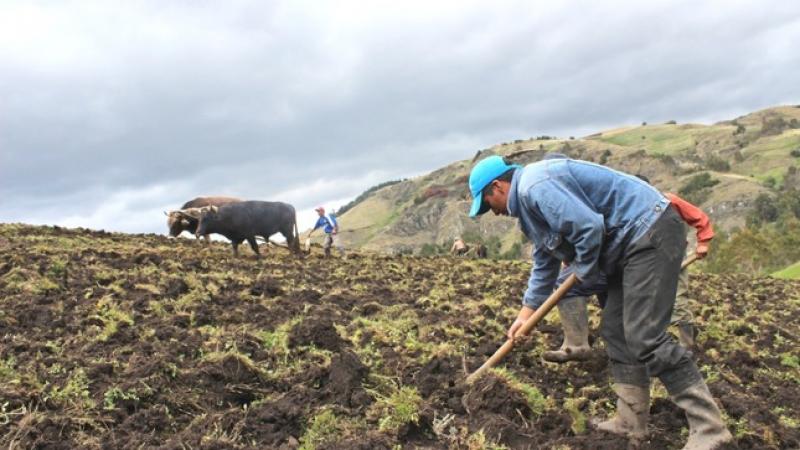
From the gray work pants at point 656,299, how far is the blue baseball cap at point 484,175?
91 centimetres

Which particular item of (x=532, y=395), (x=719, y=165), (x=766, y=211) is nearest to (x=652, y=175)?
(x=719, y=165)

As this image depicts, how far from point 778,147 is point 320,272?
115m

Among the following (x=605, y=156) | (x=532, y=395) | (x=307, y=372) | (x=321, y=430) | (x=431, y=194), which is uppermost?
(x=431, y=194)

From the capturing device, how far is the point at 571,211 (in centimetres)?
409

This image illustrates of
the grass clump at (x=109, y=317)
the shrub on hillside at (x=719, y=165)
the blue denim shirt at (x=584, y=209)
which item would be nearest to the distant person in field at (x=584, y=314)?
the blue denim shirt at (x=584, y=209)

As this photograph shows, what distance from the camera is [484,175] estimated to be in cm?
443

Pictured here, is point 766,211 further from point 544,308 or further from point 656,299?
point 656,299

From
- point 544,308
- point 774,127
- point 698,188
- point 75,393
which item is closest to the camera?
point 544,308

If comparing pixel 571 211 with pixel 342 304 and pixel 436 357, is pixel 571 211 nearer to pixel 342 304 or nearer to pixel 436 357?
pixel 436 357

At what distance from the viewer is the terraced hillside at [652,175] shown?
89.4 m

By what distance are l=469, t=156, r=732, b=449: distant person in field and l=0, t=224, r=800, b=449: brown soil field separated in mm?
543

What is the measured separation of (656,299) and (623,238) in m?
0.41

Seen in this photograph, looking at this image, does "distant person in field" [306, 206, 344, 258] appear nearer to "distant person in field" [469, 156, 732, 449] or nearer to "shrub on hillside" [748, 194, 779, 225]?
"distant person in field" [469, 156, 732, 449]

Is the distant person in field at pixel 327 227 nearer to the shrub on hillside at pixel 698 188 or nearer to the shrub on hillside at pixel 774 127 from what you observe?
the shrub on hillside at pixel 698 188
